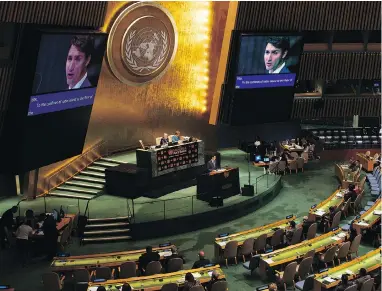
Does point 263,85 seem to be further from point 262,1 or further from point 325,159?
point 325,159

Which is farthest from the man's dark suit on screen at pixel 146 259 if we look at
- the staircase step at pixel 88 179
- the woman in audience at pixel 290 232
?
the staircase step at pixel 88 179

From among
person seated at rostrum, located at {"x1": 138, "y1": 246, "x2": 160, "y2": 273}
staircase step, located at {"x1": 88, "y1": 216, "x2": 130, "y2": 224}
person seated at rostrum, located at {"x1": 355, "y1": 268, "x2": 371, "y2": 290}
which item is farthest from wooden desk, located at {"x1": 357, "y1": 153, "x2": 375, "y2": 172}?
person seated at rostrum, located at {"x1": 138, "y1": 246, "x2": 160, "y2": 273}

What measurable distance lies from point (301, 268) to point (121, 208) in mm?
7275

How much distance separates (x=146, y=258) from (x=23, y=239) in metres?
3.98

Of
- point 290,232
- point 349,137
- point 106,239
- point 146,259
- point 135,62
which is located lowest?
point 106,239

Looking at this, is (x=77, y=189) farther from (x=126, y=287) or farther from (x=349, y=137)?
(x=349, y=137)

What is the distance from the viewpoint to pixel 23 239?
1538 centimetres

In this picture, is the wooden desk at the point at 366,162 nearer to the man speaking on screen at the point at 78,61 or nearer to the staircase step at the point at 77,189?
the staircase step at the point at 77,189

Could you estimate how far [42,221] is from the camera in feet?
53.1

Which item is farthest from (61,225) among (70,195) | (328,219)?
(328,219)

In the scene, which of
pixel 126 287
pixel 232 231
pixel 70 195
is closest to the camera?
pixel 126 287

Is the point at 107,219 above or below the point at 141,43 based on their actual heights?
below

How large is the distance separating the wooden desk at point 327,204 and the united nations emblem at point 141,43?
29.9 ft

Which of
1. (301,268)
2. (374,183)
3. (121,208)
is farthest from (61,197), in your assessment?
(374,183)
